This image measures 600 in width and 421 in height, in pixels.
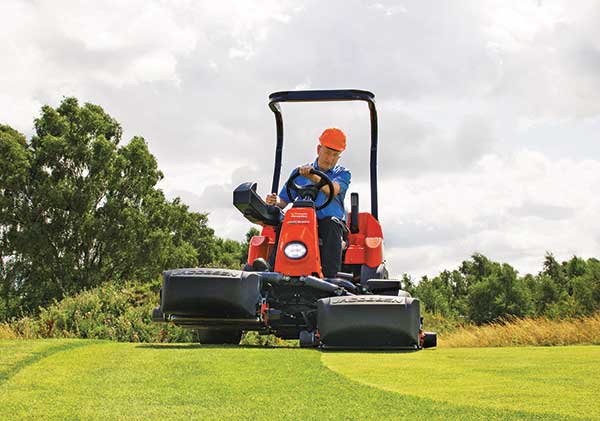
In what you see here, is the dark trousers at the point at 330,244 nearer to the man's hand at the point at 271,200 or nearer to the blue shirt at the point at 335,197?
the blue shirt at the point at 335,197

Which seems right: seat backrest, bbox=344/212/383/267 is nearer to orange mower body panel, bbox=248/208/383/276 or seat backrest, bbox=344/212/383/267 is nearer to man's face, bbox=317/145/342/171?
orange mower body panel, bbox=248/208/383/276

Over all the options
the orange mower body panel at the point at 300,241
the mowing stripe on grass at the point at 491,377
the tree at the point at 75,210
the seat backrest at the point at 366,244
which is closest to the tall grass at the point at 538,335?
the seat backrest at the point at 366,244

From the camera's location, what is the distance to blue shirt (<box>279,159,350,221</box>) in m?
9.41

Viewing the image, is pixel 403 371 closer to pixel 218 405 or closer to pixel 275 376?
pixel 275 376

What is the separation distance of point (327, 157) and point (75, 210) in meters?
27.7

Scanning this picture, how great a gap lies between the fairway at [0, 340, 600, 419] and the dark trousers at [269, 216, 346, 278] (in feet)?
6.57

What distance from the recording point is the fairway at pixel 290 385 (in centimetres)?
406

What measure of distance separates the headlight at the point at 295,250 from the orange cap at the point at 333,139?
1.66 m

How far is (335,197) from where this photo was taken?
942 centimetres

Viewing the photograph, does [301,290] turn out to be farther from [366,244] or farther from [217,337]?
[366,244]

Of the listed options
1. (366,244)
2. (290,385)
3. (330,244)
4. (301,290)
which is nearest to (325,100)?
(366,244)

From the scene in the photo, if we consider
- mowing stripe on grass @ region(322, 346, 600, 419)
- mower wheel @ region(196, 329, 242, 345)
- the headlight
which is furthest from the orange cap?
mowing stripe on grass @ region(322, 346, 600, 419)

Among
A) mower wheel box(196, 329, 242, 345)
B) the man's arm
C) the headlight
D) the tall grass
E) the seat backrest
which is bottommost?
mower wheel box(196, 329, 242, 345)

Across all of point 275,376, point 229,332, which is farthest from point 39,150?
point 275,376
